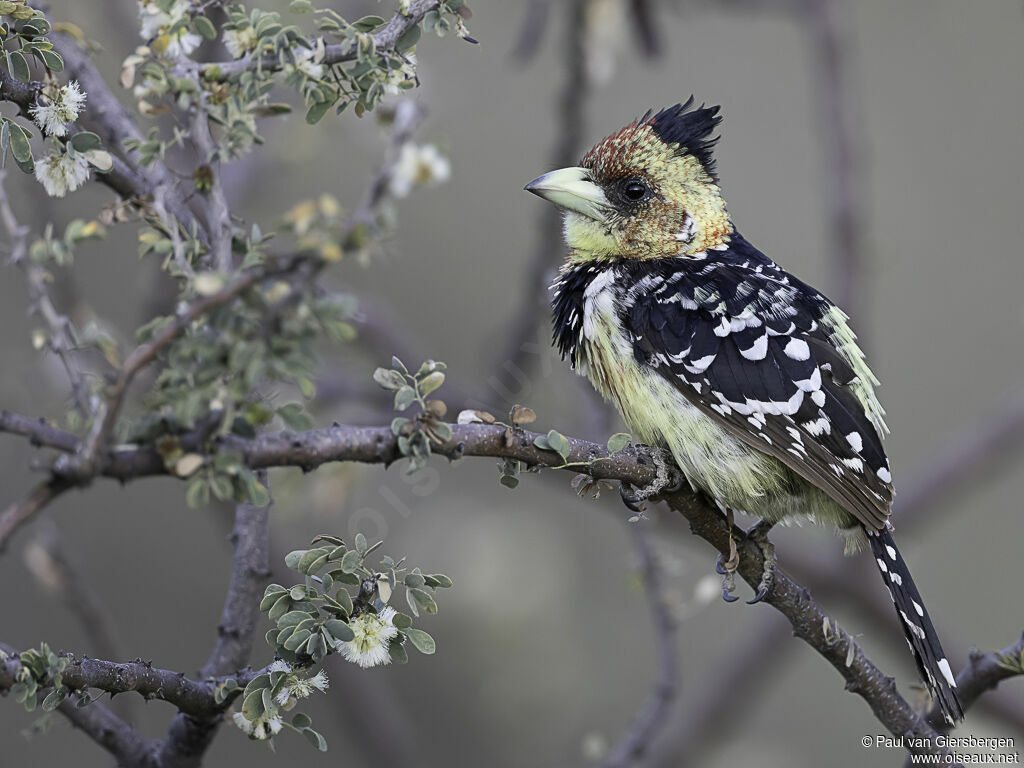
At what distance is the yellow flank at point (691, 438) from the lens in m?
2.32

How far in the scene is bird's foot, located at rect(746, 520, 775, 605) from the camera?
79.2 inches

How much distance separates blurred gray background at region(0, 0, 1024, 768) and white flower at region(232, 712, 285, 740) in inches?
63.3

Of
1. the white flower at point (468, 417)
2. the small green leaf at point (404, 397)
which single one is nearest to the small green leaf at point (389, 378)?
the small green leaf at point (404, 397)

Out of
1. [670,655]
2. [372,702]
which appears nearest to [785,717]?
[372,702]

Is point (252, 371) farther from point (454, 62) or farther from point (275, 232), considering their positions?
point (454, 62)

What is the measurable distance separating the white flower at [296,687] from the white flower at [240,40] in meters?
0.90

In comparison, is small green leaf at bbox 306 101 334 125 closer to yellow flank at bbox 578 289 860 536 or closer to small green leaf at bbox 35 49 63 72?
small green leaf at bbox 35 49 63 72

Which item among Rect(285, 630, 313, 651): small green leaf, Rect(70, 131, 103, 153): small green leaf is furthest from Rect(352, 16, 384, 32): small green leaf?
Rect(285, 630, 313, 651): small green leaf

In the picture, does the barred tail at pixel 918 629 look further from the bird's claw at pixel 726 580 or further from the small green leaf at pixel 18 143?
the small green leaf at pixel 18 143

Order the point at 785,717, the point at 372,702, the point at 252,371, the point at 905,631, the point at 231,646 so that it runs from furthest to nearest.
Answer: the point at 785,717, the point at 372,702, the point at 905,631, the point at 231,646, the point at 252,371

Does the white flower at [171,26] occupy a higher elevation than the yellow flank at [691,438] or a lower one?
higher

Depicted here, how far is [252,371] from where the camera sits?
1232 millimetres

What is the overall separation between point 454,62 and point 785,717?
3794 millimetres

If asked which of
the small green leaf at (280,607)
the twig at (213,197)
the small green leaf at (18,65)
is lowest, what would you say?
the small green leaf at (280,607)
